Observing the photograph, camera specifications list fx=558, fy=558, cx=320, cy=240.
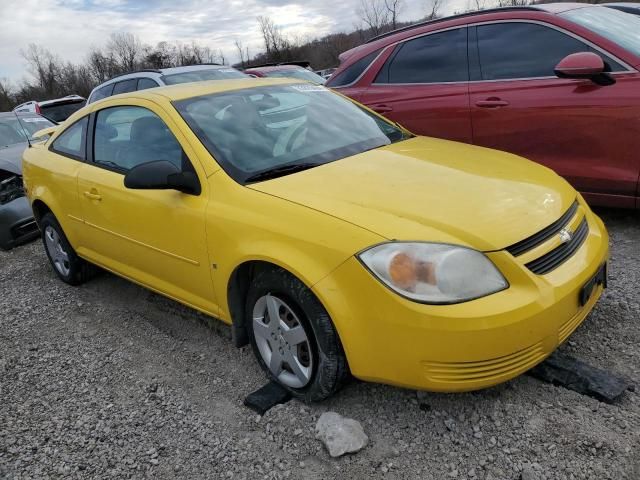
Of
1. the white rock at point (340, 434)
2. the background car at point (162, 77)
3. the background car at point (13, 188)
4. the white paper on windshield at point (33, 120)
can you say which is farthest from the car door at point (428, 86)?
the white paper on windshield at point (33, 120)

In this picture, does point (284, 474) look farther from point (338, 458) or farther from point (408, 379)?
point (408, 379)

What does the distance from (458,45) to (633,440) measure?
3.54 m

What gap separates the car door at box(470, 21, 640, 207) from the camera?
382 cm

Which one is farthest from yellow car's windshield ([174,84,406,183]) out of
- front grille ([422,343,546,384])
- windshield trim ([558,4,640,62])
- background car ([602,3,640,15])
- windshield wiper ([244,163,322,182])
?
background car ([602,3,640,15])

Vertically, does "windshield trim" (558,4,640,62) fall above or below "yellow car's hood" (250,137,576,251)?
above

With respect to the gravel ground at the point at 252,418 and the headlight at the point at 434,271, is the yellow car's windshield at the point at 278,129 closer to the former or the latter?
the headlight at the point at 434,271

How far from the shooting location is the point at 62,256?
181 inches

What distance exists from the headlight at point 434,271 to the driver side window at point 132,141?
1.30m

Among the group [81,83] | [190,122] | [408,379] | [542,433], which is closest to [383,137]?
[190,122]

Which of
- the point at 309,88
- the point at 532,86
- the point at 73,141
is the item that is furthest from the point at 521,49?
the point at 73,141

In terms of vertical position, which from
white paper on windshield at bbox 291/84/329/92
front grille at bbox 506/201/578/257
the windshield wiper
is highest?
white paper on windshield at bbox 291/84/329/92

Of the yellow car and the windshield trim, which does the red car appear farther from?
the yellow car

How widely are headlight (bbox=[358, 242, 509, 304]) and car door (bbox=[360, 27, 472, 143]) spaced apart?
2.70 meters

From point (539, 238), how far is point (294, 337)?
116cm
